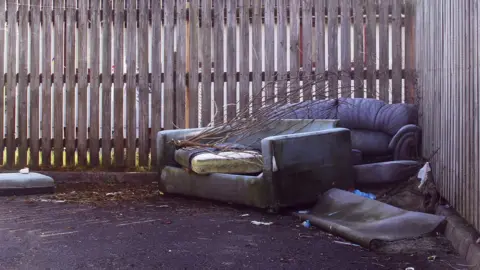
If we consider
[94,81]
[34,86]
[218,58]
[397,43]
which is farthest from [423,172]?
[34,86]

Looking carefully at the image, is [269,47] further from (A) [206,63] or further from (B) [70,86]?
(B) [70,86]

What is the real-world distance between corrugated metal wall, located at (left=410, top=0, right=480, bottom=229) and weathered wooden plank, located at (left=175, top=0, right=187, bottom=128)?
255cm

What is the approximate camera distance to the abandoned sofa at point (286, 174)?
4.54 m

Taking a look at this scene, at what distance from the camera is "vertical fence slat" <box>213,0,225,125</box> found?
21.1 feet

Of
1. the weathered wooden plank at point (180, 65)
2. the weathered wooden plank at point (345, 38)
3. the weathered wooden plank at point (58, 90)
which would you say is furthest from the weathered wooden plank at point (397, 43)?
the weathered wooden plank at point (58, 90)

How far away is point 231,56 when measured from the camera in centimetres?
643

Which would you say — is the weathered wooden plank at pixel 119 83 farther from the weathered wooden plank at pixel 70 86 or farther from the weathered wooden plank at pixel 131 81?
the weathered wooden plank at pixel 70 86

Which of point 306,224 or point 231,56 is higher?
point 231,56

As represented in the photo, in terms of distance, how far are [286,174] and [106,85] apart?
290 centimetres

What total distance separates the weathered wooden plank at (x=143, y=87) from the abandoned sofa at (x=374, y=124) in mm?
1771

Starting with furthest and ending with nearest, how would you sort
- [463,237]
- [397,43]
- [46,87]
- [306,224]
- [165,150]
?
[46,87] → [397,43] → [165,150] → [306,224] → [463,237]

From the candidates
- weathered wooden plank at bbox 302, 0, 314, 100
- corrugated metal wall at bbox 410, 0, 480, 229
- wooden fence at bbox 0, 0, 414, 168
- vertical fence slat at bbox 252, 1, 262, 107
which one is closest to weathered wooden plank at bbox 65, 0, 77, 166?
wooden fence at bbox 0, 0, 414, 168

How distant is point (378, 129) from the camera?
5.45 m

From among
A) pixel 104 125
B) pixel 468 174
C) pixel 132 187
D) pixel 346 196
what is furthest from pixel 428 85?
pixel 104 125
